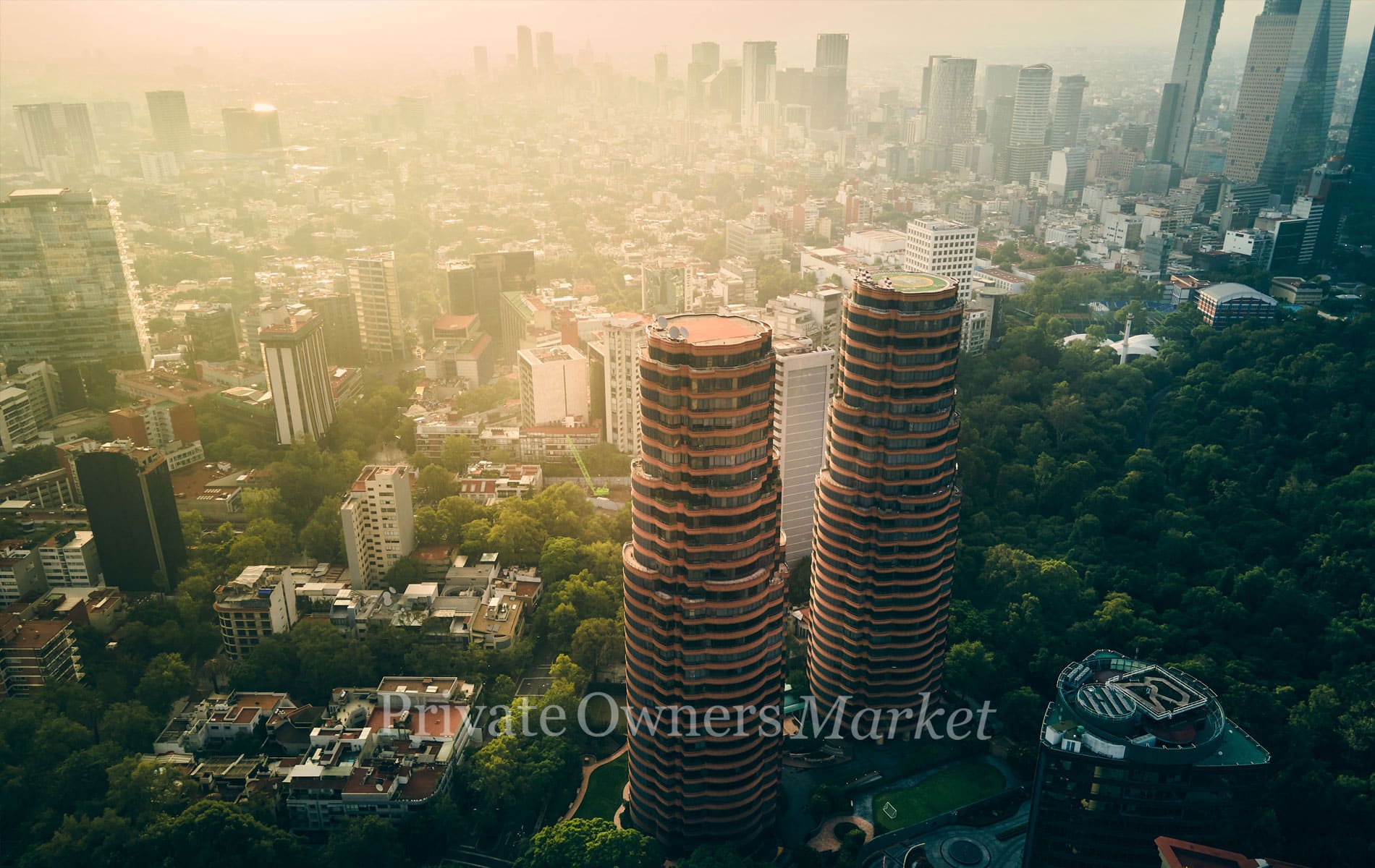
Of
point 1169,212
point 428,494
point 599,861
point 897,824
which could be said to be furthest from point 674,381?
point 1169,212

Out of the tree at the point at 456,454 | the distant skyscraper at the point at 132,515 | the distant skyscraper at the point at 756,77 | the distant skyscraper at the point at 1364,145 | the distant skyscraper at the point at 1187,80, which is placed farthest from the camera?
the distant skyscraper at the point at 756,77

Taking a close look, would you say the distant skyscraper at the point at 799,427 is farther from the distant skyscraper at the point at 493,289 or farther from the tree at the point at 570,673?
the distant skyscraper at the point at 493,289

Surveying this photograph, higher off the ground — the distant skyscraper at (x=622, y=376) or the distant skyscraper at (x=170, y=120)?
the distant skyscraper at (x=170, y=120)

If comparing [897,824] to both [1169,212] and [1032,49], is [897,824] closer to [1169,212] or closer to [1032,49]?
[1169,212]

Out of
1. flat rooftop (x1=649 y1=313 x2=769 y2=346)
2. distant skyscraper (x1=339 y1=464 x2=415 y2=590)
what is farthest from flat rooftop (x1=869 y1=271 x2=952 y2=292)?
distant skyscraper (x1=339 y1=464 x2=415 y2=590)

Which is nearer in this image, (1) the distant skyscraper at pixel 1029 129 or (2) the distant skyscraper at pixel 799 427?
(2) the distant skyscraper at pixel 799 427

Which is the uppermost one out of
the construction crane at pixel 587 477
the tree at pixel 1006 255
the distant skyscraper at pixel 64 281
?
the distant skyscraper at pixel 64 281

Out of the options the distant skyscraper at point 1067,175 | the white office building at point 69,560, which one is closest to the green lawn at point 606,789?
the white office building at point 69,560

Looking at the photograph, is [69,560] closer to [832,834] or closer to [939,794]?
[832,834]
